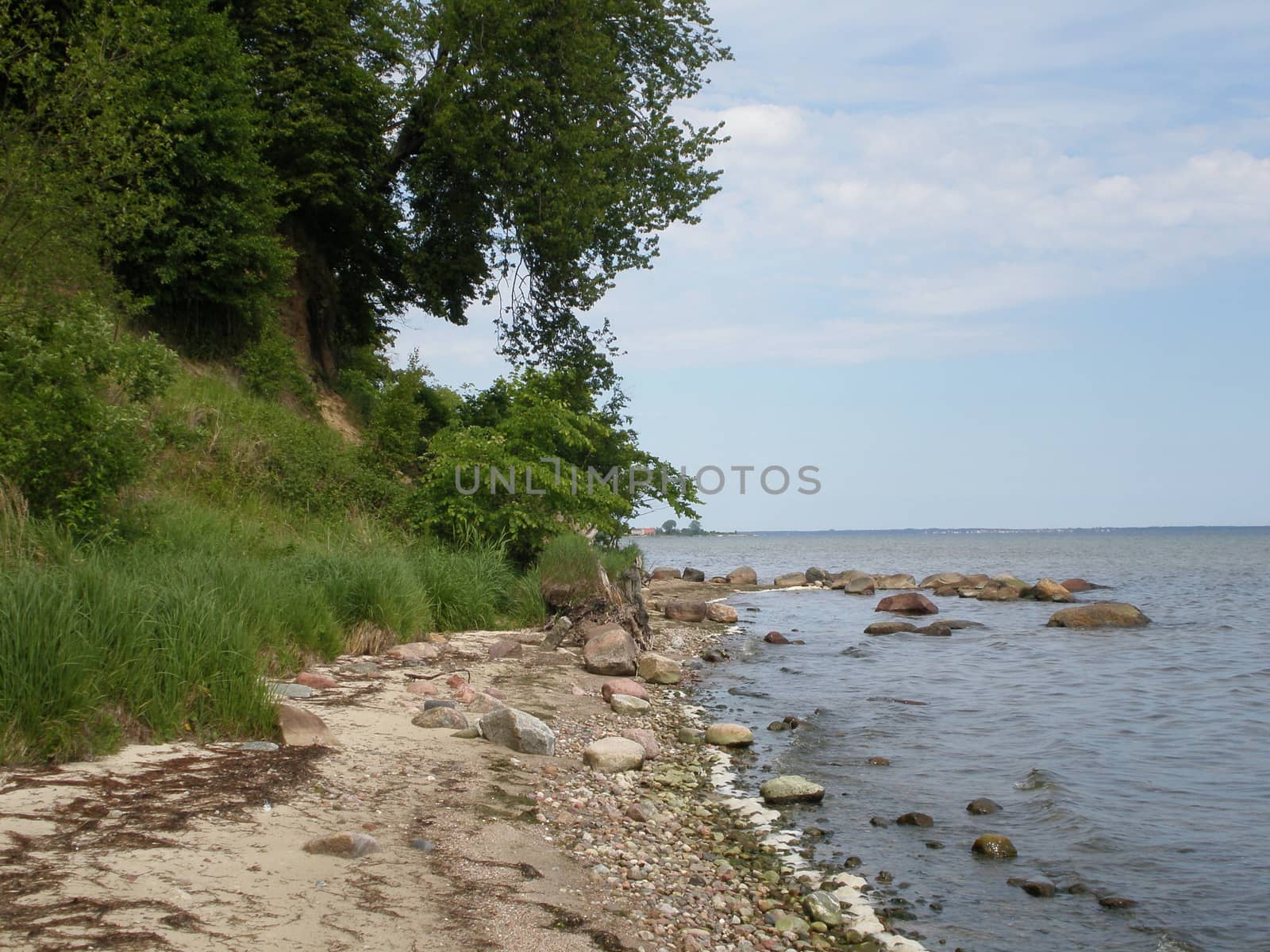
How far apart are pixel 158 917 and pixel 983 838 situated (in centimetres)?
547

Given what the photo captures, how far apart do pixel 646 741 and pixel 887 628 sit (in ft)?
46.8

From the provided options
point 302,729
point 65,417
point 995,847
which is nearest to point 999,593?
point 995,847

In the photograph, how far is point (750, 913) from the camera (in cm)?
530

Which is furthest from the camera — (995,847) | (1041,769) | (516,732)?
(1041,769)

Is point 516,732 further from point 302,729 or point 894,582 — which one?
point 894,582

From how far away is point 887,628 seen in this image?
71.4 feet

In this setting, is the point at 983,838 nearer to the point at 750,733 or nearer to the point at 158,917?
the point at 750,733

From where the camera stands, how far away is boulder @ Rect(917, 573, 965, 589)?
36531 millimetres

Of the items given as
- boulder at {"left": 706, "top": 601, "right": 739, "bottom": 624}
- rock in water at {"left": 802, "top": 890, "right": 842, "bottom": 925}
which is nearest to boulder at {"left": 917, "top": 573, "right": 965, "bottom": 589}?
boulder at {"left": 706, "top": 601, "right": 739, "bottom": 624}

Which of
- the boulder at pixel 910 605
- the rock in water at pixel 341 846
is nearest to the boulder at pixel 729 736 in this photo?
the rock in water at pixel 341 846

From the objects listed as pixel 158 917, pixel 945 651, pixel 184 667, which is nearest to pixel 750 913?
pixel 158 917

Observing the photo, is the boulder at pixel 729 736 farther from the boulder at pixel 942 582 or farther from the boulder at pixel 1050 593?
the boulder at pixel 942 582

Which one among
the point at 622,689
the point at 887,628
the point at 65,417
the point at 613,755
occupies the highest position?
the point at 65,417

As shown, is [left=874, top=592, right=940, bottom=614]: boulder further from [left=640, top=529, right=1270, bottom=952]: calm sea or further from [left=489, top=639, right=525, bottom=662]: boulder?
[left=489, top=639, right=525, bottom=662]: boulder
